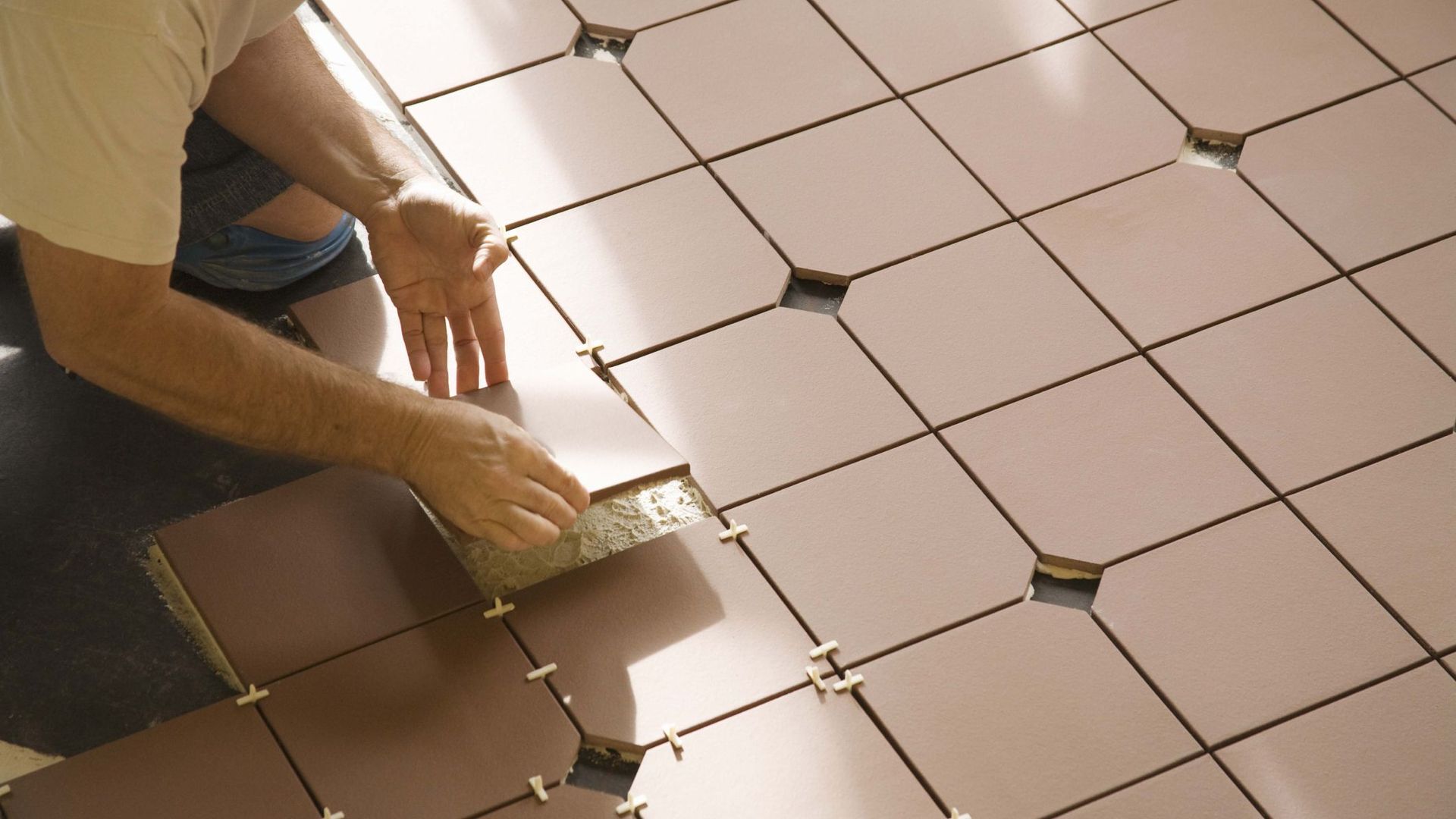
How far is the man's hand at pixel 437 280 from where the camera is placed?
7.18ft

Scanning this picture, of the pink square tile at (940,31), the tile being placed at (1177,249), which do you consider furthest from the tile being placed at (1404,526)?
the pink square tile at (940,31)

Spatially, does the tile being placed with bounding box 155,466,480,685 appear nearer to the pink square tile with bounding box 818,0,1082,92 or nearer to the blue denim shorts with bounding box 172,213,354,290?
the blue denim shorts with bounding box 172,213,354,290

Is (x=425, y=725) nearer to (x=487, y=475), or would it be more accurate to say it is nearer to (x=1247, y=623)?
(x=487, y=475)

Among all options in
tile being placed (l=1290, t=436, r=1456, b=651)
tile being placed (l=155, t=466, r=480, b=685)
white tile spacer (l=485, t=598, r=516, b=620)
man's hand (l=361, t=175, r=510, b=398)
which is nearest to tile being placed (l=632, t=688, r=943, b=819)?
Result: white tile spacer (l=485, t=598, r=516, b=620)

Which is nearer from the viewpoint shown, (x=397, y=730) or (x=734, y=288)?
(x=397, y=730)

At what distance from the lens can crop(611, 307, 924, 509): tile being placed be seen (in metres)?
2.24

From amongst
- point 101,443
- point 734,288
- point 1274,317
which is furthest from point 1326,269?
point 101,443

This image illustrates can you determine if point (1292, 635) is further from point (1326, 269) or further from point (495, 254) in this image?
point (495, 254)

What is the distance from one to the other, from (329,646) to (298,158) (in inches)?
34.9

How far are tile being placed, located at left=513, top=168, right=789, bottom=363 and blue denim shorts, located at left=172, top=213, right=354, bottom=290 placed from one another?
45cm

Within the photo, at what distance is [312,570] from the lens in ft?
6.80

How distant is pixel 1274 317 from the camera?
8.03 ft

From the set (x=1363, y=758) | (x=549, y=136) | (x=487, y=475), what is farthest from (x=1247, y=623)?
(x=549, y=136)

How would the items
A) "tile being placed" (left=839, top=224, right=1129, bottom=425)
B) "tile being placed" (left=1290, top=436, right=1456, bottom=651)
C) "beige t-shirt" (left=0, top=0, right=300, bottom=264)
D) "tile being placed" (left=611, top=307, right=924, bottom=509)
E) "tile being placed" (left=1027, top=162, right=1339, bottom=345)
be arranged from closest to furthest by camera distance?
"beige t-shirt" (left=0, top=0, right=300, bottom=264) → "tile being placed" (left=1290, top=436, right=1456, bottom=651) → "tile being placed" (left=611, top=307, right=924, bottom=509) → "tile being placed" (left=839, top=224, right=1129, bottom=425) → "tile being placed" (left=1027, top=162, right=1339, bottom=345)
